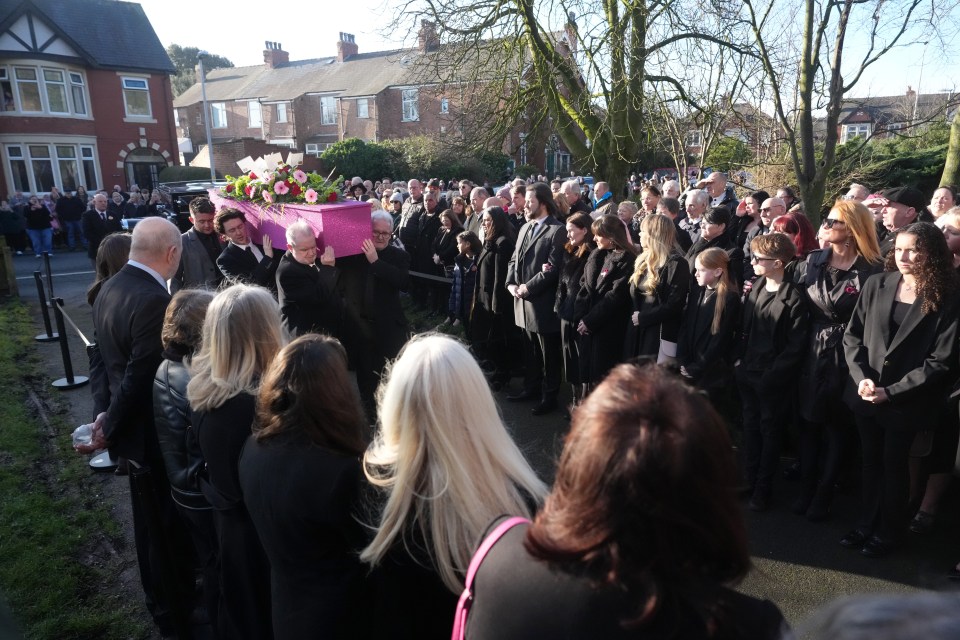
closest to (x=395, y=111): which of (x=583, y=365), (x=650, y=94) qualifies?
(x=650, y=94)

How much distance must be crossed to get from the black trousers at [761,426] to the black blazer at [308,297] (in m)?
3.20

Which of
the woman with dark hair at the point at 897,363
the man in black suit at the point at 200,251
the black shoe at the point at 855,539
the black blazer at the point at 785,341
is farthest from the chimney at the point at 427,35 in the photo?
the black shoe at the point at 855,539

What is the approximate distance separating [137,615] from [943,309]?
15.8ft

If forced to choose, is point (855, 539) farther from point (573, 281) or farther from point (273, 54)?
point (273, 54)

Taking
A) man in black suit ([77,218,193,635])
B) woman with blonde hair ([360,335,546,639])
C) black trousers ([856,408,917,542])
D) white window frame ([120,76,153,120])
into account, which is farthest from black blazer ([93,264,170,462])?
white window frame ([120,76,153,120])

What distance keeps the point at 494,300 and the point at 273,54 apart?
186 ft

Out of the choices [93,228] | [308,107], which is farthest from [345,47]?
[93,228]

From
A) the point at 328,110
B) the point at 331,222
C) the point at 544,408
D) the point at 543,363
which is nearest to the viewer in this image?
the point at 331,222

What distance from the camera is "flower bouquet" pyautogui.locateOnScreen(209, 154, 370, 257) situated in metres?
5.42

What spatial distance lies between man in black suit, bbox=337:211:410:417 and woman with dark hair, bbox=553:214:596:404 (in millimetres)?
1418

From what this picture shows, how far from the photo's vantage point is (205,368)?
8.75 ft

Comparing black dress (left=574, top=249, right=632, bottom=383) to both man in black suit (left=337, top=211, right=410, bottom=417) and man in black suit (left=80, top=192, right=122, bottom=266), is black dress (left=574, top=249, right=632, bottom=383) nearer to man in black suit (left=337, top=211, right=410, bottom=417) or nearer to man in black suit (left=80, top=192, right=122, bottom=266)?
man in black suit (left=337, top=211, right=410, bottom=417)

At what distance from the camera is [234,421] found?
2.53 m

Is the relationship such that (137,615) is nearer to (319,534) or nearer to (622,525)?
(319,534)
